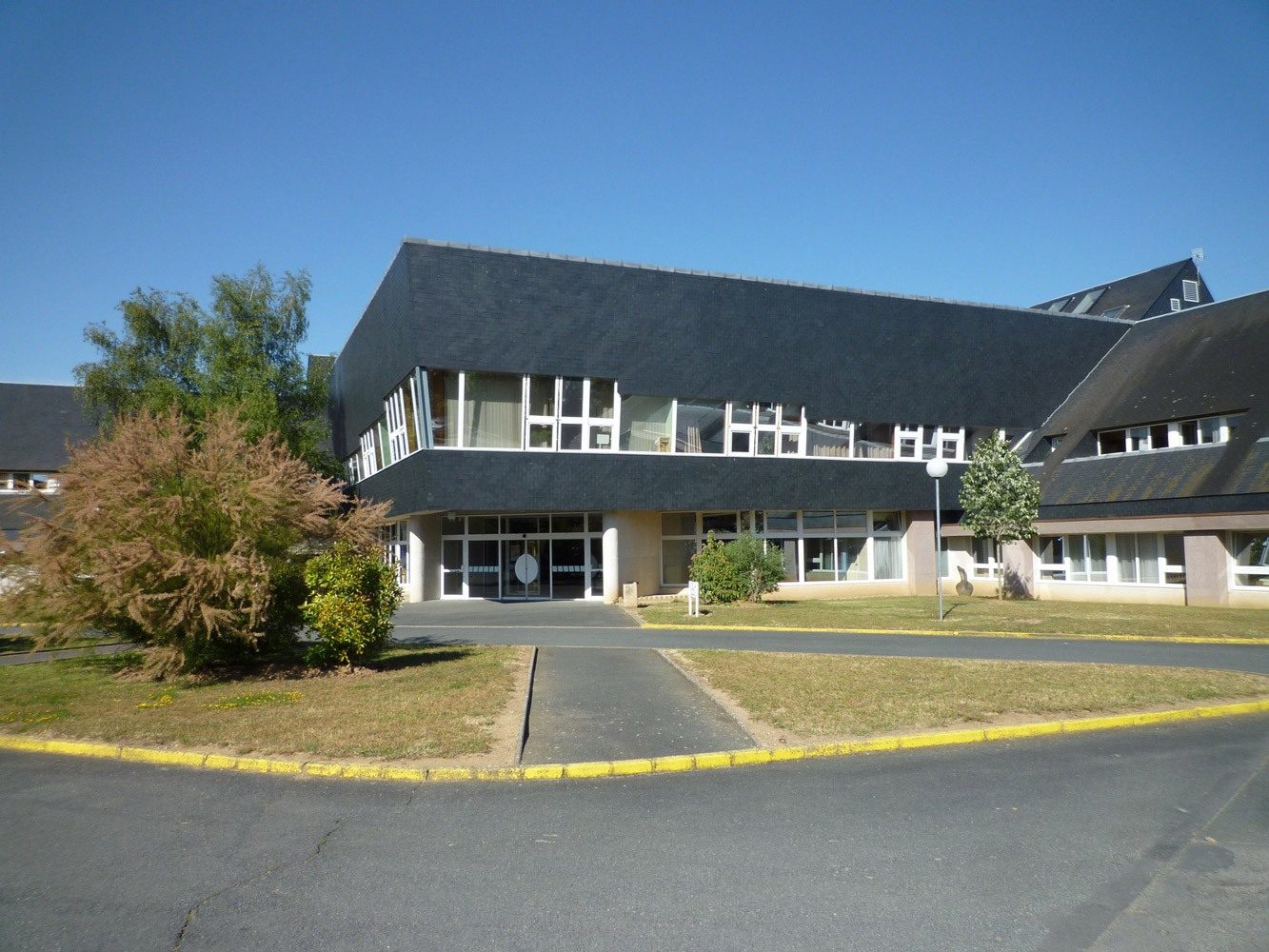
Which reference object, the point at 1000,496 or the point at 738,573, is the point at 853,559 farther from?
the point at 738,573

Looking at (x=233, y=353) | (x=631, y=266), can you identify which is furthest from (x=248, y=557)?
(x=233, y=353)

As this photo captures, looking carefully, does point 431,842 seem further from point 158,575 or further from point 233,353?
point 233,353

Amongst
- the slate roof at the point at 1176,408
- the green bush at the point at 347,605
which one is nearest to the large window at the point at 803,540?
the slate roof at the point at 1176,408

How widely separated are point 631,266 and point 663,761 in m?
19.1

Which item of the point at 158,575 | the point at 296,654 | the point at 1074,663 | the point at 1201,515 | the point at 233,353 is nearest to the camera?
the point at 158,575

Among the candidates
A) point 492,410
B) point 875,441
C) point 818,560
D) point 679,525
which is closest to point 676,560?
point 679,525

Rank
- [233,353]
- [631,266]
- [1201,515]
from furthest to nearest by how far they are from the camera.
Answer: [233,353]
[631,266]
[1201,515]

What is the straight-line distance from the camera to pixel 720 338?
1032 inches

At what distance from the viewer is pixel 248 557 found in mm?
11930

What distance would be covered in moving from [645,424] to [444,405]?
6.01 meters

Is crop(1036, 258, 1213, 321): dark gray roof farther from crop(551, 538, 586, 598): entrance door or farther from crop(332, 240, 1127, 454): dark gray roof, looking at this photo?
crop(551, 538, 586, 598): entrance door

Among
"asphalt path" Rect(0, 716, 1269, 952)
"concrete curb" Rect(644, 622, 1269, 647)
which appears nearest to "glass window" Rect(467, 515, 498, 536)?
"concrete curb" Rect(644, 622, 1269, 647)

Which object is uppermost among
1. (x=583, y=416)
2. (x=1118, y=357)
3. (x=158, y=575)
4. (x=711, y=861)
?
(x=1118, y=357)

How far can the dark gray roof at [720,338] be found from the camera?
2345cm
